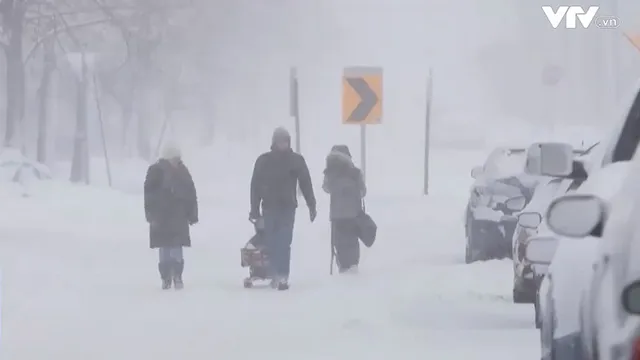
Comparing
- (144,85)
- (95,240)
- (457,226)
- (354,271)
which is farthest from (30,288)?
(144,85)

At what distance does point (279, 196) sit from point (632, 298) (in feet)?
35.2

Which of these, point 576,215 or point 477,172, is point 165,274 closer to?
point 477,172

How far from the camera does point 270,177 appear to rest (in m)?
14.3

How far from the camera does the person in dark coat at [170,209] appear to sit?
47.8 ft

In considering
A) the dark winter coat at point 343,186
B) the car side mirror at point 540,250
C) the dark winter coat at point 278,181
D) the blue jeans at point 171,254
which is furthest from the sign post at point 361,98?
the car side mirror at point 540,250

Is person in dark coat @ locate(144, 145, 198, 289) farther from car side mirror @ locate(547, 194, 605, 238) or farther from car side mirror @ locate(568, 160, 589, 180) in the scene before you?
car side mirror @ locate(547, 194, 605, 238)

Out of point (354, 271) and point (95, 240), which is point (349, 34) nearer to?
point (95, 240)

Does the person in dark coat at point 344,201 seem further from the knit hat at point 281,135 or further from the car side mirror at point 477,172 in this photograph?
the car side mirror at point 477,172

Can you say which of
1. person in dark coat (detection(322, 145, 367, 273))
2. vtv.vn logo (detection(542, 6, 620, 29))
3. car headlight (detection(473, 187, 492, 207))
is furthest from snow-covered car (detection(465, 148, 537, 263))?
vtv.vn logo (detection(542, 6, 620, 29))

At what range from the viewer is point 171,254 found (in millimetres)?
14672

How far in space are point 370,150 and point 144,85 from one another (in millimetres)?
15782

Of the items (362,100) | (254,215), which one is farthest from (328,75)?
(254,215)

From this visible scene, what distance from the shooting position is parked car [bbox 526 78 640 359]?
4.46 m

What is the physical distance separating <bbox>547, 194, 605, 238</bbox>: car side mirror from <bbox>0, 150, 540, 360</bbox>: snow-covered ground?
16.5 feet
